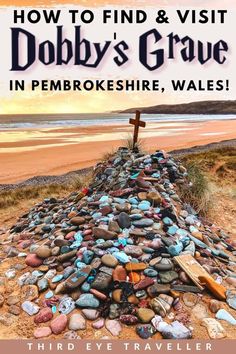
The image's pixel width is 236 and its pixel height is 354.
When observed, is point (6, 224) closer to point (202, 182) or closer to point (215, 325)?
point (202, 182)

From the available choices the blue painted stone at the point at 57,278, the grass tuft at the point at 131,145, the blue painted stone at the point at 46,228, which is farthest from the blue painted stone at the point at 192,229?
the grass tuft at the point at 131,145

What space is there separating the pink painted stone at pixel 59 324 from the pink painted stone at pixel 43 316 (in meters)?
0.13

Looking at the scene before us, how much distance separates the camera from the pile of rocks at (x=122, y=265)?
189 inches

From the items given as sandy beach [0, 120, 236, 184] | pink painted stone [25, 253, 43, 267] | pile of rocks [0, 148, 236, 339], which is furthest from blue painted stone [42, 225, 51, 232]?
sandy beach [0, 120, 236, 184]

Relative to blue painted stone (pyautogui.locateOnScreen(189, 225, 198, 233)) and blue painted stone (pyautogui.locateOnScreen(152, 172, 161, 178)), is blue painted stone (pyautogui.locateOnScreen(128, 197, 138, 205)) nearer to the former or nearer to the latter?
blue painted stone (pyautogui.locateOnScreen(189, 225, 198, 233))

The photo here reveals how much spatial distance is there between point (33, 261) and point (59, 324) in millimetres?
1637

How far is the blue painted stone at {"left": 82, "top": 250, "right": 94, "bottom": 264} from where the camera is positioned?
5625mm

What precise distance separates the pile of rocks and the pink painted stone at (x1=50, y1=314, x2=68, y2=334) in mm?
13

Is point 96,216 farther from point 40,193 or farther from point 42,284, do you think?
point 40,193

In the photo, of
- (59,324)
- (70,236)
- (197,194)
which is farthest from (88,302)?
(197,194)

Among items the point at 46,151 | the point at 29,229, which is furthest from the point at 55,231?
the point at 46,151

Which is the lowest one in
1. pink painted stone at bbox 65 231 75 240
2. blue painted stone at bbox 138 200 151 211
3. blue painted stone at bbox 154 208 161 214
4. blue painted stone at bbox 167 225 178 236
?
pink painted stone at bbox 65 231 75 240

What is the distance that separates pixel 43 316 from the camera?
4883 millimetres

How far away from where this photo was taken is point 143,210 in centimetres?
686
